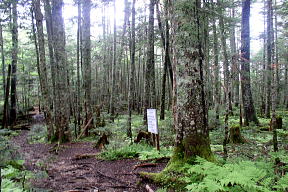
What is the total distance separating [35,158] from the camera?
8.63 metres

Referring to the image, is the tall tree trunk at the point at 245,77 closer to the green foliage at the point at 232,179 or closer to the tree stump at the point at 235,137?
the tree stump at the point at 235,137

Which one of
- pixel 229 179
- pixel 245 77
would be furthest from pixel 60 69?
pixel 229 179

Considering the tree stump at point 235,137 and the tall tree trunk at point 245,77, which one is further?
the tall tree trunk at point 245,77

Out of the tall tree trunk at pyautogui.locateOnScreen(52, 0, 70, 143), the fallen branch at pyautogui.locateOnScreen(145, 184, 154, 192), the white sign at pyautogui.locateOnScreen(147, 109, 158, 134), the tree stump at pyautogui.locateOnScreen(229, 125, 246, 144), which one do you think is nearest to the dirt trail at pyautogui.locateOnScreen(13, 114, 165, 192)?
the fallen branch at pyautogui.locateOnScreen(145, 184, 154, 192)

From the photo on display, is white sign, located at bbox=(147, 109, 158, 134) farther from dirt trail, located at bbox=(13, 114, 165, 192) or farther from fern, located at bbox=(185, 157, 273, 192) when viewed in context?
fern, located at bbox=(185, 157, 273, 192)

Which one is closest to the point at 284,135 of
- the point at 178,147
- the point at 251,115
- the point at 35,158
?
the point at 251,115

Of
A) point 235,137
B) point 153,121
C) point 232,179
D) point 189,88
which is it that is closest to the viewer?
point 232,179

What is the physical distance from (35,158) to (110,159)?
10.2 ft

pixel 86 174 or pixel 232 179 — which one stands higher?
pixel 232 179

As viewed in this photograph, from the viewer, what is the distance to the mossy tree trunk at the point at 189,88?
4.56 m

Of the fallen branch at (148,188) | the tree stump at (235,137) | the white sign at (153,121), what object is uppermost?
the white sign at (153,121)

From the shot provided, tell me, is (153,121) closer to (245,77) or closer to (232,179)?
(232,179)

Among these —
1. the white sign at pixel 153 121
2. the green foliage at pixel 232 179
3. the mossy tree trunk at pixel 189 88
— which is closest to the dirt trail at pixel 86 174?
the white sign at pixel 153 121

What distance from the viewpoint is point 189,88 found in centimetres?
457
